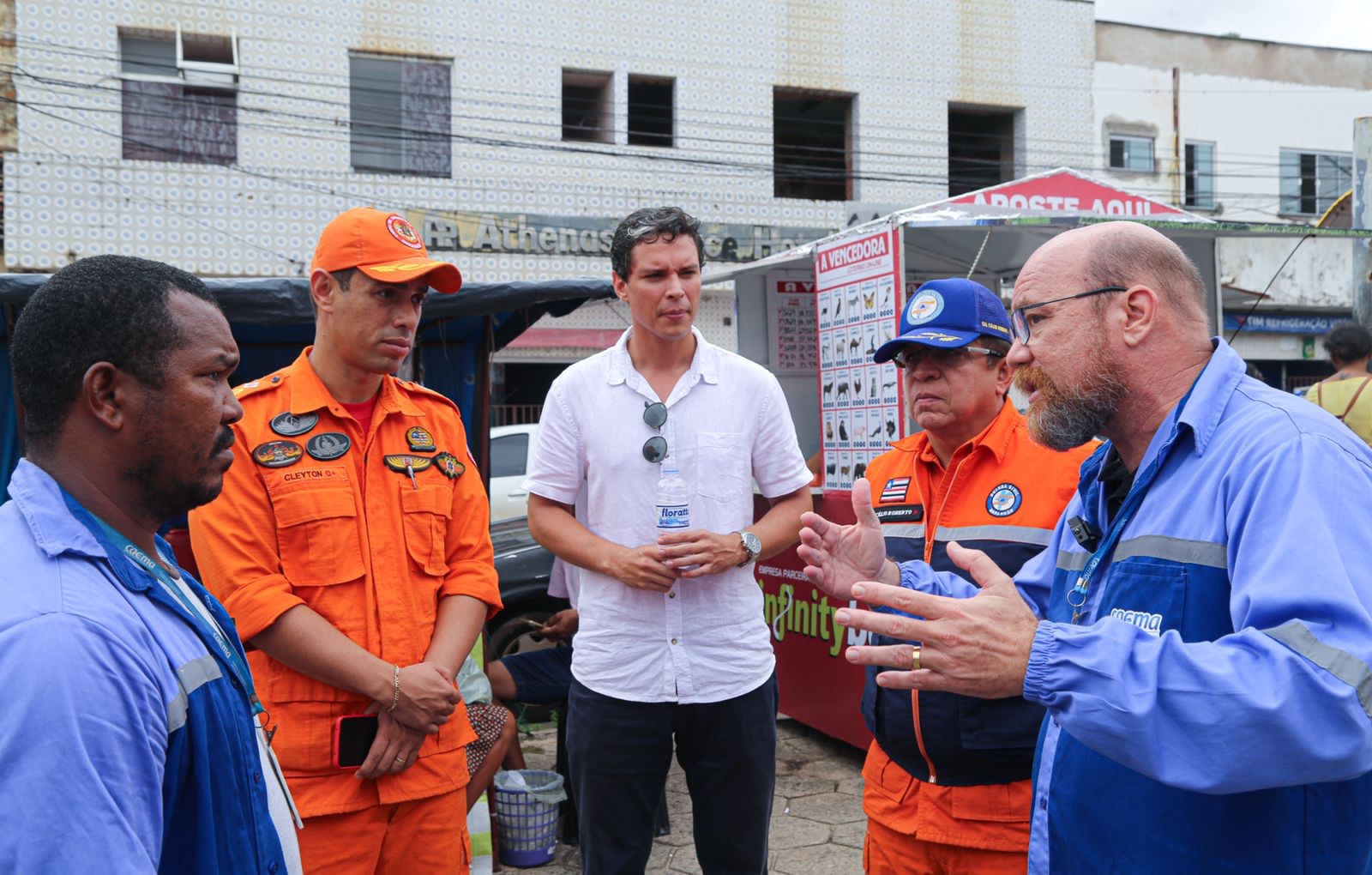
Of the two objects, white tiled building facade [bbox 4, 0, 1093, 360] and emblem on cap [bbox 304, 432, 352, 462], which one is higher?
white tiled building facade [bbox 4, 0, 1093, 360]

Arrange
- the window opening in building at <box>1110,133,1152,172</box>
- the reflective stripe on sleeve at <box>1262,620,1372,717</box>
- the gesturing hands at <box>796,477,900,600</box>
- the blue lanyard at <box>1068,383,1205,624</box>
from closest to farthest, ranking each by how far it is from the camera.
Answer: the reflective stripe on sleeve at <box>1262,620,1372,717</box>
the blue lanyard at <box>1068,383,1205,624</box>
the gesturing hands at <box>796,477,900,600</box>
the window opening in building at <box>1110,133,1152,172</box>

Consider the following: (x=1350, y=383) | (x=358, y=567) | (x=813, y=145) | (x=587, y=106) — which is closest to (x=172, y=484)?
(x=358, y=567)

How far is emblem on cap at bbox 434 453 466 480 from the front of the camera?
2.87 meters

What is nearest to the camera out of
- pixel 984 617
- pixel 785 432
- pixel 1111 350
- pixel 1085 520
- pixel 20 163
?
pixel 984 617

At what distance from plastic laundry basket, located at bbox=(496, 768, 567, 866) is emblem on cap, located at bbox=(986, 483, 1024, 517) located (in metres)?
2.78

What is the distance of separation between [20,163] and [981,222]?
48.0ft

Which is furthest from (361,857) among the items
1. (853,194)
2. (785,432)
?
(853,194)

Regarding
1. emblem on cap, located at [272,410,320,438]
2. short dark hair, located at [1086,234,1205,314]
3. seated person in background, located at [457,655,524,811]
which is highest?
short dark hair, located at [1086,234,1205,314]

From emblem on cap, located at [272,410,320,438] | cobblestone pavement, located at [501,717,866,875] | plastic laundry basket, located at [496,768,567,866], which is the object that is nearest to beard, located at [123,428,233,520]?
emblem on cap, located at [272,410,320,438]

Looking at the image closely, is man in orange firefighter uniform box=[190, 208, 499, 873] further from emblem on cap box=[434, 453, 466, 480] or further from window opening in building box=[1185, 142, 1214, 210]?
window opening in building box=[1185, 142, 1214, 210]

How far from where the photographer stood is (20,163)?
1477cm

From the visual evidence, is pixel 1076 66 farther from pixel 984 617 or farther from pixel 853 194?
pixel 984 617

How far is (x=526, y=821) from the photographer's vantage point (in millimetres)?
4605

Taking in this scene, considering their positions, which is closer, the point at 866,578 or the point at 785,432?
the point at 866,578
